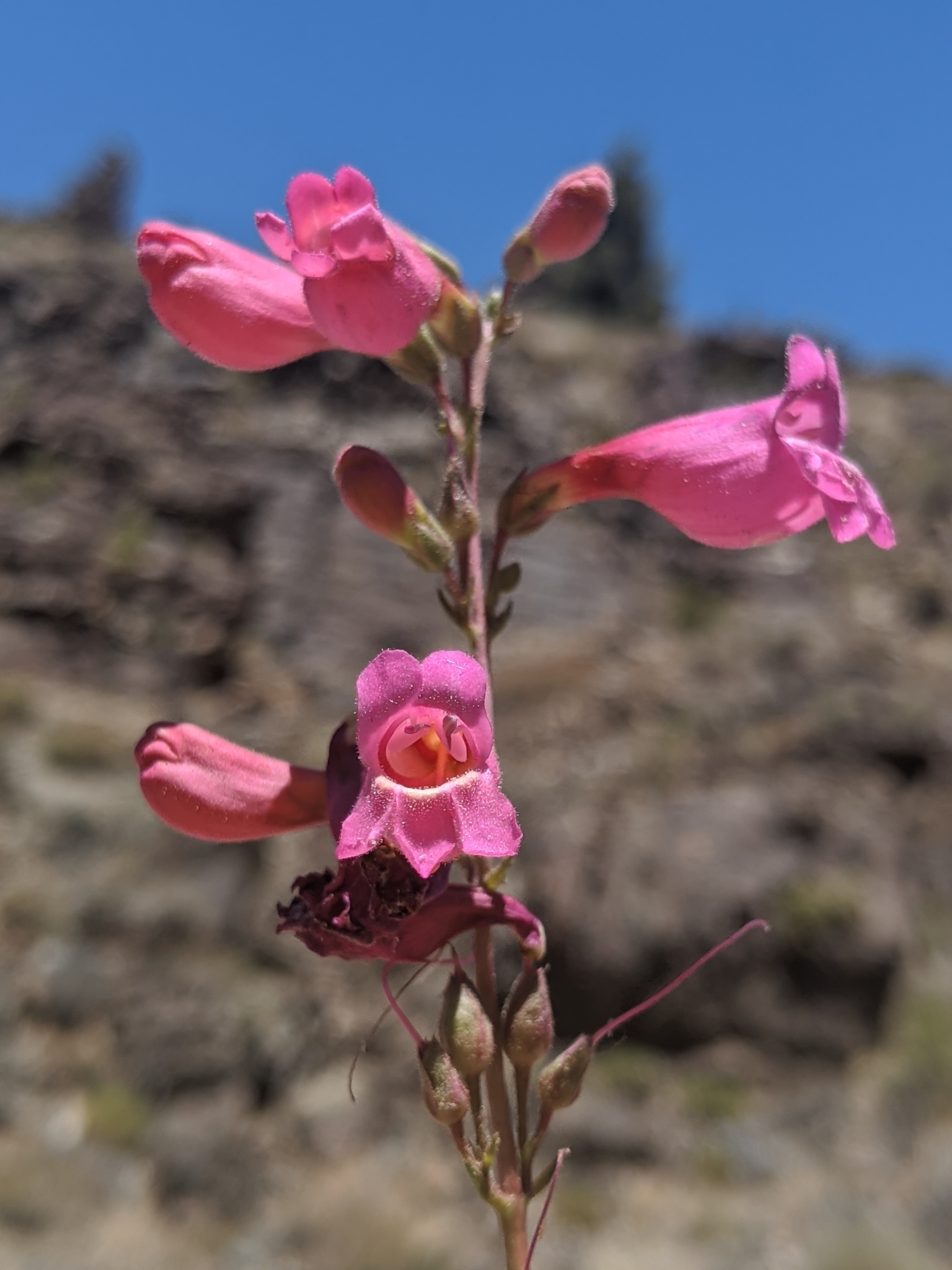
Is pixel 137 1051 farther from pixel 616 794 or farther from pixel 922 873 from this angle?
pixel 922 873

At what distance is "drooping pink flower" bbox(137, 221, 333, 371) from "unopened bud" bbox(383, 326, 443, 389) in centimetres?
11

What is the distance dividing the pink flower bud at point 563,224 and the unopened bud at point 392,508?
0.42 m

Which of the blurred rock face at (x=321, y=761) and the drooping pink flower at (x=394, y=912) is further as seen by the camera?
the blurred rock face at (x=321, y=761)

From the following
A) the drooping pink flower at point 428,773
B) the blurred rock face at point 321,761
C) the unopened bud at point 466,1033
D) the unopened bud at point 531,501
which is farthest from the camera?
the blurred rock face at point 321,761

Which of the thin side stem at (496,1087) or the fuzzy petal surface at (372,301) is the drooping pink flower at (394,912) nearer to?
the thin side stem at (496,1087)

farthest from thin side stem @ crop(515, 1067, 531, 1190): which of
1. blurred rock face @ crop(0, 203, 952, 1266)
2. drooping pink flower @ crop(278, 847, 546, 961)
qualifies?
blurred rock face @ crop(0, 203, 952, 1266)

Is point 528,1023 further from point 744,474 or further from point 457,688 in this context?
point 744,474

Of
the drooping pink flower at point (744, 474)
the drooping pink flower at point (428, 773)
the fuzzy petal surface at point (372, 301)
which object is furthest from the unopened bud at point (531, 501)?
the drooping pink flower at point (428, 773)

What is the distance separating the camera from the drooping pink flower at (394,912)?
1224mm

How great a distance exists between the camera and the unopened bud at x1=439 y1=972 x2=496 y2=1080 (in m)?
1.19

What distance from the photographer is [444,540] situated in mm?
1405

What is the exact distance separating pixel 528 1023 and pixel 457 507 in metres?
0.65

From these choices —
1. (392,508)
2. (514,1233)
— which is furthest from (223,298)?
(514,1233)

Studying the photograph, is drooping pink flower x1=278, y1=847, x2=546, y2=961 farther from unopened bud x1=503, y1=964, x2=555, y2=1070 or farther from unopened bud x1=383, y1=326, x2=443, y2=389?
unopened bud x1=383, y1=326, x2=443, y2=389
